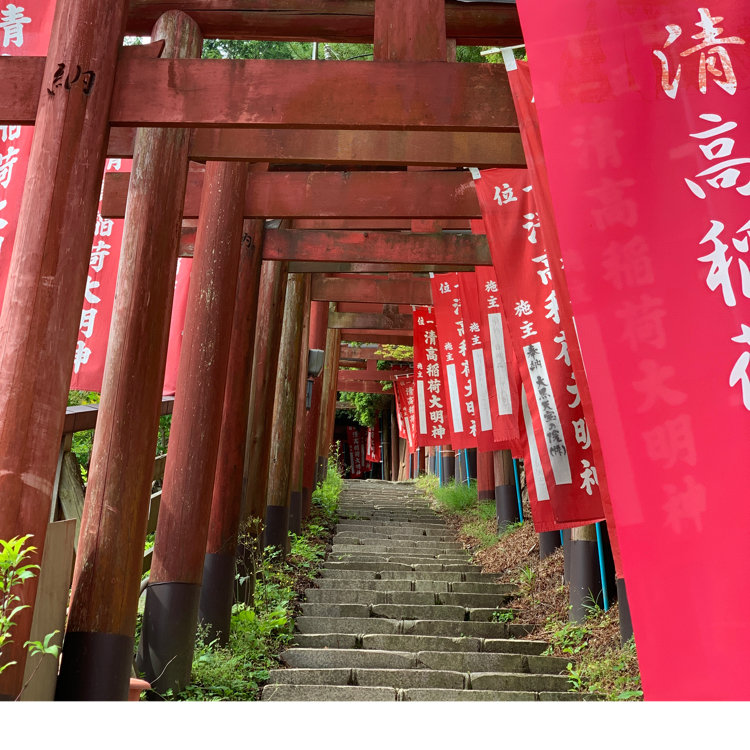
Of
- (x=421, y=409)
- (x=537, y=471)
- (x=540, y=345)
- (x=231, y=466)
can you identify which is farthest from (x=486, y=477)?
(x=540, y=345)

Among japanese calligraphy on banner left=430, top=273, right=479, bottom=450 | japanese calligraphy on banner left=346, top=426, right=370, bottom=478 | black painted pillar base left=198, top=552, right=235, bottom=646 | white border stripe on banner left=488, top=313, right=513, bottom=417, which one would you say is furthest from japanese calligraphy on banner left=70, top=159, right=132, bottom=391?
japanese calligraphy on banner left=346, top=426, right=370, bottom=478

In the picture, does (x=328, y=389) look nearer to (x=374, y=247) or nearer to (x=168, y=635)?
(x=374, y=247)

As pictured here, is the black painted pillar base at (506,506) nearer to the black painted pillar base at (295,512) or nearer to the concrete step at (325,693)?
the black painted pillar base at (295,512)

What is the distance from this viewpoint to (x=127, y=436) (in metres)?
4.99

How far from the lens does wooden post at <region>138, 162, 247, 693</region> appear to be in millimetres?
6289

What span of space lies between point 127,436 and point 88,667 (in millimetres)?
1388

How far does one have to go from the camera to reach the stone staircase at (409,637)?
6.81 m

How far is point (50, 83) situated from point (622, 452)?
3.45 meters

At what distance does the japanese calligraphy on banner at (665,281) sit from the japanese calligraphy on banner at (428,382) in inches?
384

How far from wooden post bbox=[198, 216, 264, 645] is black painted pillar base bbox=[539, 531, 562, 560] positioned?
15.3 ft

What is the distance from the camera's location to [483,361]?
8703 mm

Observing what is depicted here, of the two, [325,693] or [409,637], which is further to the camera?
[409,637]

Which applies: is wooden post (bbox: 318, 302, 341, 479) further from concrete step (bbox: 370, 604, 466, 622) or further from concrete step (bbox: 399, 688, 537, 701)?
concrete step (bbox: 399, 688, 537, 701)

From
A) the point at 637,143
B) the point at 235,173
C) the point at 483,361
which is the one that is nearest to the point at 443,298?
the point at 483,361
